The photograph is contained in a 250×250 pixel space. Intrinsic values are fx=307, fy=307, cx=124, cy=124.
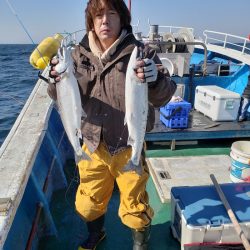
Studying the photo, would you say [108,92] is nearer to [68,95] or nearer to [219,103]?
[68,95]

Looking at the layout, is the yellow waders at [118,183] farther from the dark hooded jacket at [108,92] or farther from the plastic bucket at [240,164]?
the plastic bucket at [240,164]

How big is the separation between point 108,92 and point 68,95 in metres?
0.43

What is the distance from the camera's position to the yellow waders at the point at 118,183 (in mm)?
2768

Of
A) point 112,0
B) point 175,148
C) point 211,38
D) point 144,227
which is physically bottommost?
point 211,38

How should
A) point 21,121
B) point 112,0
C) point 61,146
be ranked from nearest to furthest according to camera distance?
1. point 112,0
2. point 21,121
3. point 61,146

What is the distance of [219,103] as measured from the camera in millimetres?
5766

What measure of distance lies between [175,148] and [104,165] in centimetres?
308

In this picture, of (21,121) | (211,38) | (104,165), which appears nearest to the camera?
(104,165)

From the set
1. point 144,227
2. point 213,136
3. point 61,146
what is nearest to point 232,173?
point 213,136

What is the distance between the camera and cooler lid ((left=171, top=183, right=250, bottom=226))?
2732 mm

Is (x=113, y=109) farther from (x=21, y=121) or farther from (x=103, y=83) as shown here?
(x=21, y=121)

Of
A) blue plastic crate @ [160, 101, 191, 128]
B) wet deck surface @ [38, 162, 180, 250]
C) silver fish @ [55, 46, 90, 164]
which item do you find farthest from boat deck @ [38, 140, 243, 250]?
silver fish @ [55, 46, 90, 164]

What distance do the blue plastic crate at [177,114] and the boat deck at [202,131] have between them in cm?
11

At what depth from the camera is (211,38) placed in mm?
11539
